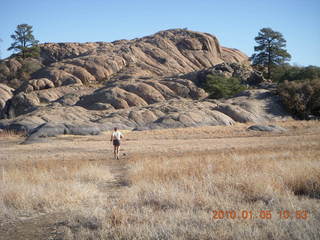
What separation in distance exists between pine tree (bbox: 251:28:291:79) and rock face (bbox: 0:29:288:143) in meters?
8.07

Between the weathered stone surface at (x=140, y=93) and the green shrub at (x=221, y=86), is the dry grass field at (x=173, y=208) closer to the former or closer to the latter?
the weathered stone surface at (x=140, y=93)

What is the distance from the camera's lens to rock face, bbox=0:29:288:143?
41562 millimetres

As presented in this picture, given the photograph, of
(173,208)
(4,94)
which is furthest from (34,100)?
(173,208)

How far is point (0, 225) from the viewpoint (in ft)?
20.0

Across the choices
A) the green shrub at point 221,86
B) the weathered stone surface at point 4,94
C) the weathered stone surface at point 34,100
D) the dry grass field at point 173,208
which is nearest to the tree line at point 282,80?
the green shrub at point 221,86

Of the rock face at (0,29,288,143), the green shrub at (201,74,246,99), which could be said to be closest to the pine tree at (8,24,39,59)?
the rock face at (0,29,288,143)

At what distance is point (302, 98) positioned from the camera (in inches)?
1767

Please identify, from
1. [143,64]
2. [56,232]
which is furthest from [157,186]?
[143,64]

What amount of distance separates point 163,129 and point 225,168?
27.6 m

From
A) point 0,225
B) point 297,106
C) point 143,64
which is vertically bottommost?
point 0,225

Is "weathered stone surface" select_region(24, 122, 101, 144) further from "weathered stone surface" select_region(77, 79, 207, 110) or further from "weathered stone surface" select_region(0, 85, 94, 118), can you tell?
"weathered stone surface" select_region(0, 85, 94, 118)

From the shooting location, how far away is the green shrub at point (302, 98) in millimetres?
44219

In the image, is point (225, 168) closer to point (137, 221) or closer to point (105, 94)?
point (137, 221)
